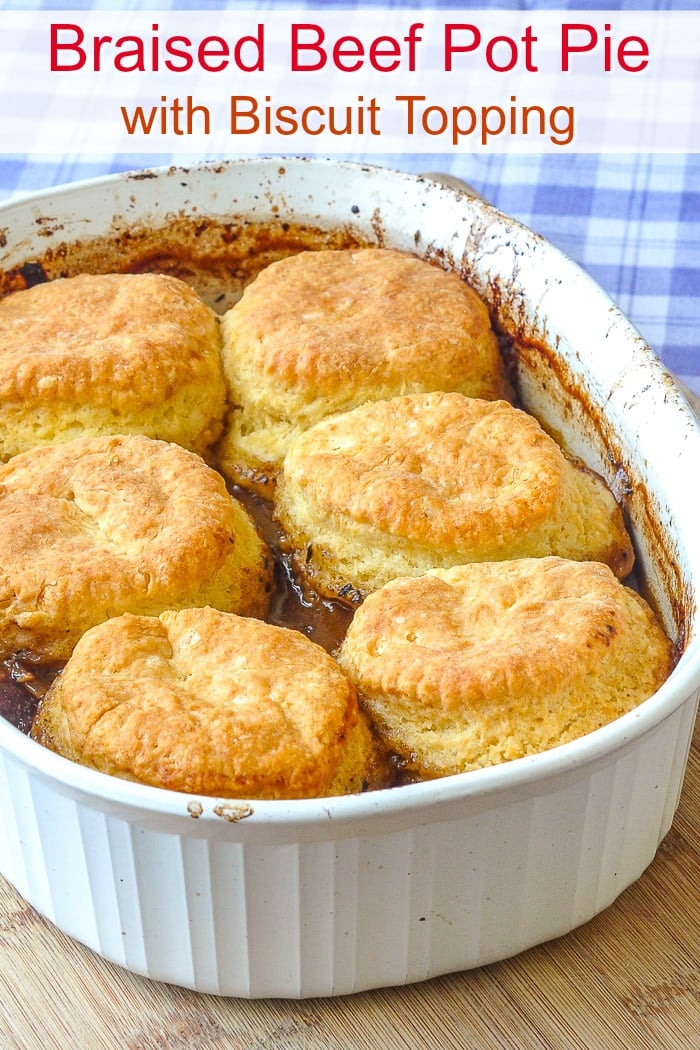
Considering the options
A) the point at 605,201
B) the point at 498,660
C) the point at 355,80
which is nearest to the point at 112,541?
the point at 498,660

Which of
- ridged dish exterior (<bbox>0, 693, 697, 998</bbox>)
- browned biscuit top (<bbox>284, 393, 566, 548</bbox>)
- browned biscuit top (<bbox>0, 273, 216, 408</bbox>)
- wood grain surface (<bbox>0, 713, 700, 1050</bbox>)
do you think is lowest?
wood grain surface (<bbox>0, 713, 700, 1050</bbox>)

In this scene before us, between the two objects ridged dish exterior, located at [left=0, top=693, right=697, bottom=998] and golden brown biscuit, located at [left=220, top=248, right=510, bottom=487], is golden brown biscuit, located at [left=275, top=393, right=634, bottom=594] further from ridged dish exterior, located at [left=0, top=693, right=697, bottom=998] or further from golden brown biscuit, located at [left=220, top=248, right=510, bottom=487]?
ridged dish exterior, located at [left=0, top=693, right=697, bottom=998]

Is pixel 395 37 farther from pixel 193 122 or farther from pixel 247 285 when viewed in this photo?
pixel 247 285

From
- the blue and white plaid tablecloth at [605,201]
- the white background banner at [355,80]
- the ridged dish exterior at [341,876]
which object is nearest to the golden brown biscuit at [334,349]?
the ridged dish exterior at [341,876]

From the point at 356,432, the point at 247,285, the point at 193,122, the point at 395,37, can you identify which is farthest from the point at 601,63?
the point at 356,432

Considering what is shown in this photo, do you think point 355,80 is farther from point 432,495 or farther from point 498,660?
point 498,660

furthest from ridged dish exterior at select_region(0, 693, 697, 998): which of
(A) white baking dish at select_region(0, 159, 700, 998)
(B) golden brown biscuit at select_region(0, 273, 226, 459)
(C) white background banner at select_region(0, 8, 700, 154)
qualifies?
(C) white background banner at select_region(0, 8, 700, 154)
